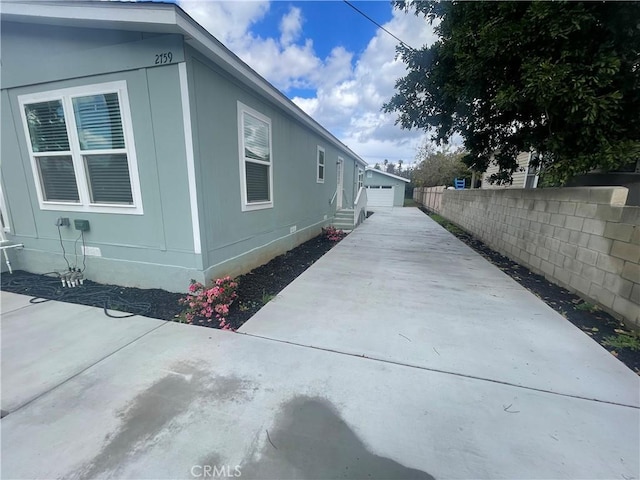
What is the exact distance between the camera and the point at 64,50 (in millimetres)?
3635

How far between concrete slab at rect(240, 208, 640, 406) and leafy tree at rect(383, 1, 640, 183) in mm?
2387

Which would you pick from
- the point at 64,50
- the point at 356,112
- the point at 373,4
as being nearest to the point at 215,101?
the point at 64,50

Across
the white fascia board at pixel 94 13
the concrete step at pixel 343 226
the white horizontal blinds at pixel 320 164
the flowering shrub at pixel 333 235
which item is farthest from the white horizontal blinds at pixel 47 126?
the concrete step at pixel 343 226

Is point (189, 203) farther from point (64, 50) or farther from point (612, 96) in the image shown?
point (612, 96)

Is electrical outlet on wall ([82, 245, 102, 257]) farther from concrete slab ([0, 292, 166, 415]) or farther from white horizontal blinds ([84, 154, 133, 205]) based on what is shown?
concrete slab ([0, 292, 166, 415])

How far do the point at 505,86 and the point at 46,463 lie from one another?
21.6ft

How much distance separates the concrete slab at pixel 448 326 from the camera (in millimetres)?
2289

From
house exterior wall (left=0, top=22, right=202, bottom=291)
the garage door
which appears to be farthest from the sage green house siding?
the garage door

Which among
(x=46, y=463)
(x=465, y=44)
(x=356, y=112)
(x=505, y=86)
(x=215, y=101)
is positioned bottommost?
(x=46, y=463)

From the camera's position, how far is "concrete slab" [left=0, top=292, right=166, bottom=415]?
84.0 inches

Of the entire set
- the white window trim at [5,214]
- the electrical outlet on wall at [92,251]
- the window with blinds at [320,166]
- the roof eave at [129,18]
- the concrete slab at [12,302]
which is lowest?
the concrete slab at [12,302]

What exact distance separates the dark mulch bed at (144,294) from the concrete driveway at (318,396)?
0.21 meters

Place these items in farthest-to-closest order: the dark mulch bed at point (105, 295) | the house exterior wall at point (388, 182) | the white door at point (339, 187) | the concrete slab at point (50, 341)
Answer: the house exterior wall at point (388, 182) < the white door at point (339, 187) < the dark mulch bed at point (105, 295) < the concrete slab at point (50, 341)

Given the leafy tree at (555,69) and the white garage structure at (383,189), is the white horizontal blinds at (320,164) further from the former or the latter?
the white garage structure at (383,189)
